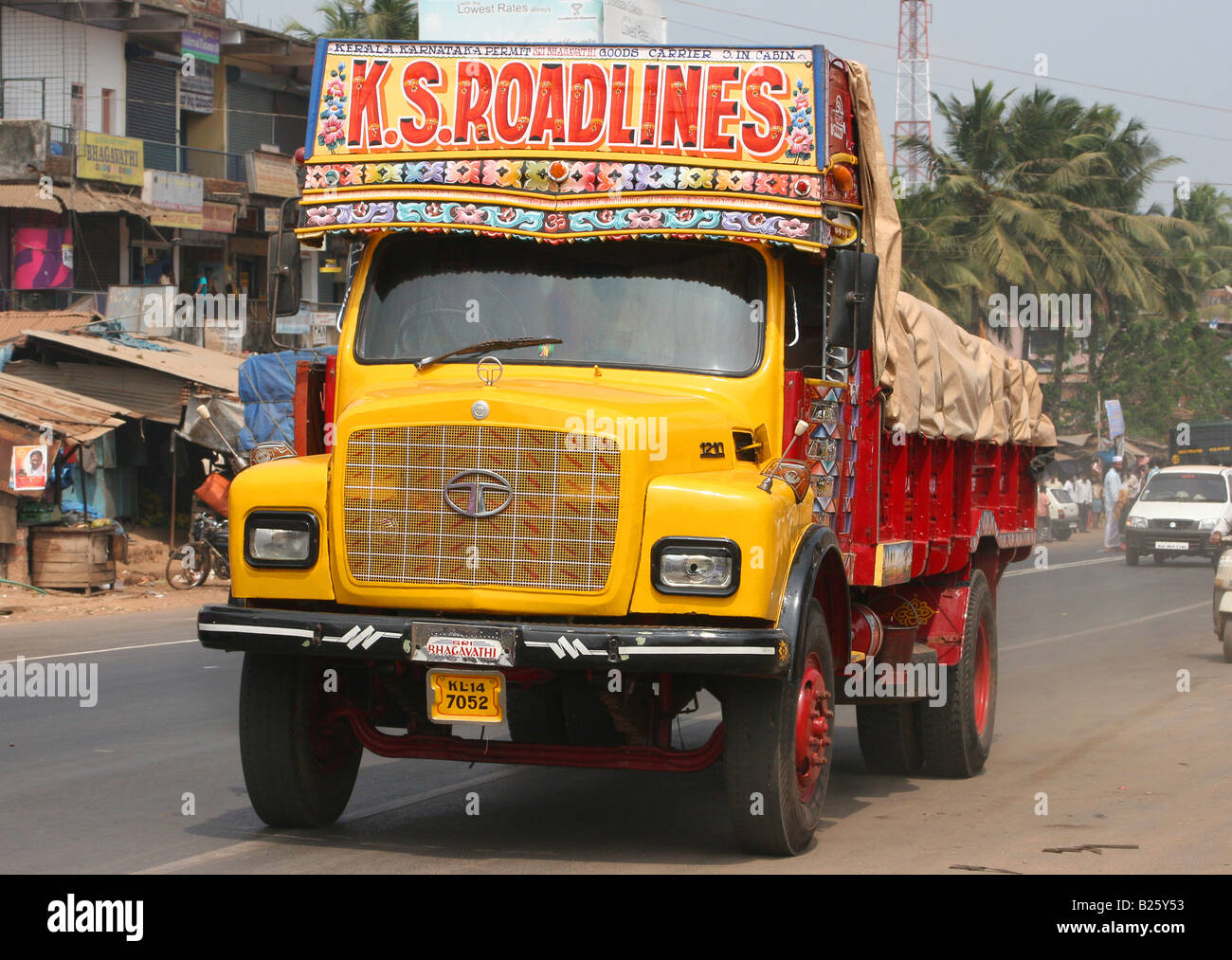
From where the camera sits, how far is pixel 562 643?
6016mm

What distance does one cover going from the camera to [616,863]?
6.67 m

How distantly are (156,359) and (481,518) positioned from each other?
19.8 metres

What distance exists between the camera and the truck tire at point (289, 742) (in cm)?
680

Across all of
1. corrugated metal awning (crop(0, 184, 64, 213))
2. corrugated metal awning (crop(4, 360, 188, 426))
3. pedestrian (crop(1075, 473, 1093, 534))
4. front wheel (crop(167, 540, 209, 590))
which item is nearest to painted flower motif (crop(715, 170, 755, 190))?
front wheel (crop(167, 540, 209, 590))

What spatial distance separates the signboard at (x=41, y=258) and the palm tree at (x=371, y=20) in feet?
35.4

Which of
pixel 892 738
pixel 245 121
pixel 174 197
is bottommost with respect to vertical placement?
pixel 892 738

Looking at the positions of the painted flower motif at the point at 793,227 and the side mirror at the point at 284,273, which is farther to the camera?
the side mirror at the point at 284,273

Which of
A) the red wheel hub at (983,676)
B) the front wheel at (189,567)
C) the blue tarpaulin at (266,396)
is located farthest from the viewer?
the front wheel at (189,567)

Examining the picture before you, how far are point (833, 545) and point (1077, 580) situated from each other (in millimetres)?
22427

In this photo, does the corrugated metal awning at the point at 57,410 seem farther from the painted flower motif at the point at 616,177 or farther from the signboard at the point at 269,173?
the painted flower motif at the point at 616,177

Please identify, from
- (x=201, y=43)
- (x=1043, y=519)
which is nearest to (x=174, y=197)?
(x=201, y=43)

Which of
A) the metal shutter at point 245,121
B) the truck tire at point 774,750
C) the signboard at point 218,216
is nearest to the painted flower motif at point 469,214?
the truck tire at point 774,750

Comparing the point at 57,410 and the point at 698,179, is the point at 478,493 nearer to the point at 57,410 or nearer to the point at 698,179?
the point at 698,179
